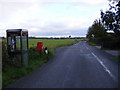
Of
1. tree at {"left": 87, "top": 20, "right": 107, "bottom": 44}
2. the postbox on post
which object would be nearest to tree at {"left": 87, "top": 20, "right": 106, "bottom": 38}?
tree at {"left": 87, "top": 20, "right": 107, "bottom": 44}

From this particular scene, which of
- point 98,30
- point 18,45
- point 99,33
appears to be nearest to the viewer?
point 18,45

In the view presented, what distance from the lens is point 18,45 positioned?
13.7 meters

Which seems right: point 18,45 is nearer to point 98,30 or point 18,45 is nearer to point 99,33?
point 99,33

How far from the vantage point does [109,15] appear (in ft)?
81.4

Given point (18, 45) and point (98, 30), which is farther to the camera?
point (98, 30)

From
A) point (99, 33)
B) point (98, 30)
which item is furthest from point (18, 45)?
point (98, 30)

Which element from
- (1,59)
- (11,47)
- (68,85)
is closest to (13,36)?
(11,47)

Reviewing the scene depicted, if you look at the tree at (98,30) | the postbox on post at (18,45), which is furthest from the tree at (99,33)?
the postbox on post at (18,45)

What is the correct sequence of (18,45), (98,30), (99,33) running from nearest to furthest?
1. (18,45)
2. (99,33)
3. (98,30)

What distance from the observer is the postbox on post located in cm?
1241

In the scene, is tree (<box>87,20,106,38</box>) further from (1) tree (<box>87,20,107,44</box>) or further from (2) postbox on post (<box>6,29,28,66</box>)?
(2) postbox on post (<box>6,29,28,66</box>)

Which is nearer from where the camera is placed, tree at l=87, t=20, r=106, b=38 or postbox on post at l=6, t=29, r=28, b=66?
postbox on post at l=6, t=29, r=28, b=66

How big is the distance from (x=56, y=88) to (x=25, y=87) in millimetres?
1091

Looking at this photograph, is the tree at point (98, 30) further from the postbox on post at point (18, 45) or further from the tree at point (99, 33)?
the postbox on post at point (18, 45)
